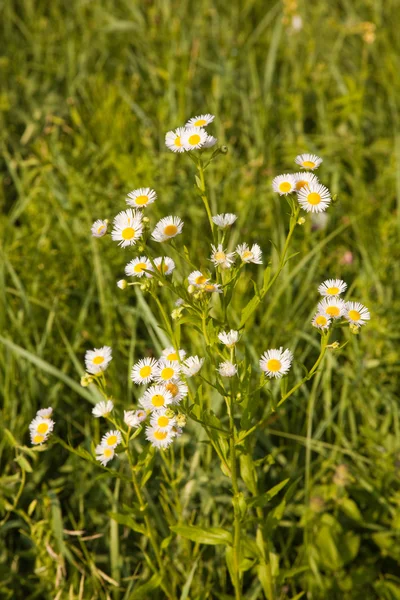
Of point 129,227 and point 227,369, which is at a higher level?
point 129,227

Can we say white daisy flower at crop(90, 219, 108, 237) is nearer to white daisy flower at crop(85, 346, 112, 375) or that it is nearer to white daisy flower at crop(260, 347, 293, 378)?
white daisy flower at crop(85, 346, 112, 375)

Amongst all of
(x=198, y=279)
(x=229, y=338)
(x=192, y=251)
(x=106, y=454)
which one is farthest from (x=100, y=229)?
(x=192, y=251)

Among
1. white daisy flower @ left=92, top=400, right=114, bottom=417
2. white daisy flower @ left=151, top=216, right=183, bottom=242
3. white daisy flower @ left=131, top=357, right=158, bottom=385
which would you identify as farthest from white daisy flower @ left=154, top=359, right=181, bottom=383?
white daisy flower @ left=151, top=216, right=183, bottom=242

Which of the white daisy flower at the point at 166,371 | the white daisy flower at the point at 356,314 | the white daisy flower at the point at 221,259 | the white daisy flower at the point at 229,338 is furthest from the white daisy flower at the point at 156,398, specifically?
the white daisy flower at the point at 356,314

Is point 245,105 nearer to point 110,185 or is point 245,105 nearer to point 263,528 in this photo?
point 110,185

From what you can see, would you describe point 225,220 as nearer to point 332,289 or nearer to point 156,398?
point 332,289

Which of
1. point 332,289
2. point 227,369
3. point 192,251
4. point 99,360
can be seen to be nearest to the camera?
point 227,369

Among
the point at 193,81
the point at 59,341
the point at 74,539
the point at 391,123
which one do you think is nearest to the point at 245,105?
the point at 193,81
